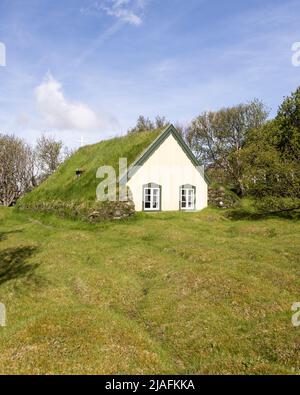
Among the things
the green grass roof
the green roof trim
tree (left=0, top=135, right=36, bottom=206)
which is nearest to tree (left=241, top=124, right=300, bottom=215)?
the green roof trim

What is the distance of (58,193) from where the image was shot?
1683 inches

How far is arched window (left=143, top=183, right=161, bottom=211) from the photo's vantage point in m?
36.8

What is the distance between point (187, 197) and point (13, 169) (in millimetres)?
52627

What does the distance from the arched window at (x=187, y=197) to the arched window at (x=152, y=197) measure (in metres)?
3.11

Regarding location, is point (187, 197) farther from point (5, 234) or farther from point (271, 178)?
point (5, 234)

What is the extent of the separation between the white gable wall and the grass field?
10021mm

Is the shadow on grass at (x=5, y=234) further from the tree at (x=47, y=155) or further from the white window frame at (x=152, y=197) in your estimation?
the tree at (x=47, y=155)

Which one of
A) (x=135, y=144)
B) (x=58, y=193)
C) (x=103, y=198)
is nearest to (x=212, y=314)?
(x=103, y=198)

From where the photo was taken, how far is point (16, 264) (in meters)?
Answer: 20.6

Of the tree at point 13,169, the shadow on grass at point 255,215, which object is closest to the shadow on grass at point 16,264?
the shadow on grass at point 255,215

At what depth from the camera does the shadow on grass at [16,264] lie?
18472 millimetres

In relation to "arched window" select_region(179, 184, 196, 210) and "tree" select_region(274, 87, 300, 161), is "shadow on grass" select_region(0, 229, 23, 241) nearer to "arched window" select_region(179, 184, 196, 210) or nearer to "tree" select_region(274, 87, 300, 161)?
"arched window" select_region(179, 184, 196, 210)

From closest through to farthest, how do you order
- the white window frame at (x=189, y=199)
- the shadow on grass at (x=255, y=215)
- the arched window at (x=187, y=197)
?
the shadow on grass at (x=255, y=215)
the arched window at (x=187, y=197)
the white window frame at (x=189, y=199)

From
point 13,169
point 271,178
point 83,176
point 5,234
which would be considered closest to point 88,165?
point 83,176
